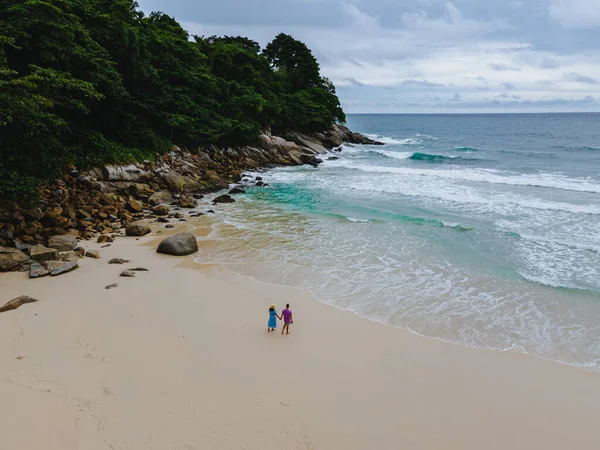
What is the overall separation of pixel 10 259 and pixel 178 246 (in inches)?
190

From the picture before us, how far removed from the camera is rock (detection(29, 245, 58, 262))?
11.8m

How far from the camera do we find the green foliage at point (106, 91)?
14.3 metres

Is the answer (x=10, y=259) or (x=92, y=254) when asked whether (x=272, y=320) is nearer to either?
(x=92, y=254)

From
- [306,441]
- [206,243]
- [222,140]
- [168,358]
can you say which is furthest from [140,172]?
[306,441]

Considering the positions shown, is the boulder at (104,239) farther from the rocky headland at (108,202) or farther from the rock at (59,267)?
the rock at (59,267)

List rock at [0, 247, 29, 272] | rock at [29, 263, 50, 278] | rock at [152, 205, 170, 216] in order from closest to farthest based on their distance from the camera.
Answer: rock at [29, 263, 50, 278]
rock at [0, 247, 29, 272]
rock at [152, 205, 170, 216]

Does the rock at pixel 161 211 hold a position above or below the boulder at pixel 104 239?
above

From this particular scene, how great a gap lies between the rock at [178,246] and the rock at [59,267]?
2.88 m

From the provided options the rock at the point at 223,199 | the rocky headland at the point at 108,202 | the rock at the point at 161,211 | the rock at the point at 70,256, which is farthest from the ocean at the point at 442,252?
the rock at the point at 70,256

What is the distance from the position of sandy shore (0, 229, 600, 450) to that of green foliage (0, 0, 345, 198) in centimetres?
698

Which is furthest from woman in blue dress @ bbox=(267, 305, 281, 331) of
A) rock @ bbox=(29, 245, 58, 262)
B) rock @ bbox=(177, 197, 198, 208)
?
rock @ bbox=(177, 197, 198, 208)

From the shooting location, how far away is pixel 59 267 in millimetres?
11352

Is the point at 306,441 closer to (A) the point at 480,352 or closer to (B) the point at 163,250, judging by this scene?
(A) the point at 480,352

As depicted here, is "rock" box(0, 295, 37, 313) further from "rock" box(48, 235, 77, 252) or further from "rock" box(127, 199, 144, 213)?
"rock" box(127, 199, 144, 213)
